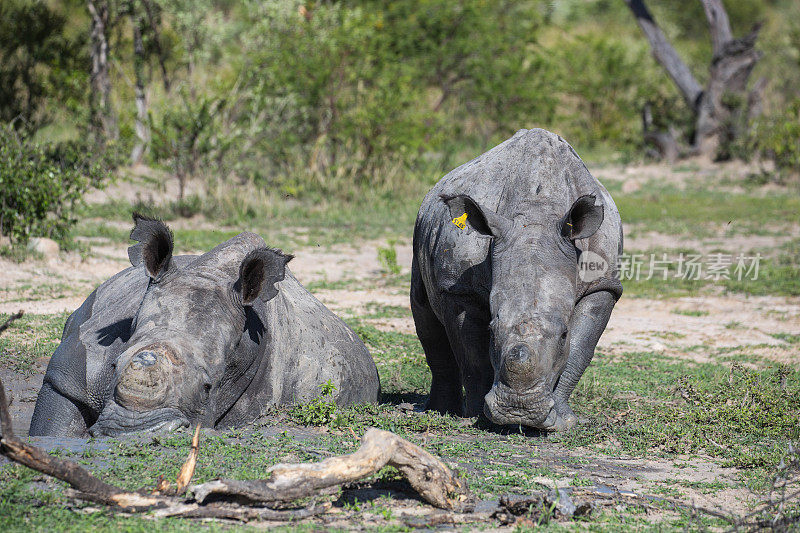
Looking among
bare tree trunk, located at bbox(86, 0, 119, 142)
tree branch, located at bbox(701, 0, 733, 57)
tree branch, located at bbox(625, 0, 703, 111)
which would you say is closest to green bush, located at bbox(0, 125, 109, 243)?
bare tree trunk, located at bbox(86, 0, 119, 142)

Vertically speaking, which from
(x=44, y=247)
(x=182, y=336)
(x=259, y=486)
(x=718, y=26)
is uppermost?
(x=718, y=26)

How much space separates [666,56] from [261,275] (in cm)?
2068

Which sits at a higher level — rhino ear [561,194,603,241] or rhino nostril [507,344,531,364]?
rhino ear [561,194,603,241]

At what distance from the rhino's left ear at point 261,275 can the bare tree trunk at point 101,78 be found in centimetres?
1249

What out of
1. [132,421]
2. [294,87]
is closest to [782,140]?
[294,87]

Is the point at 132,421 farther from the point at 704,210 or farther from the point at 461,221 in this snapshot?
the point at 704,210

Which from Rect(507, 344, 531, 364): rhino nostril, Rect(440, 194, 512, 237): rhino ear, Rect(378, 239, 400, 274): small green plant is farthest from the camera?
Rect(378, 239, 400, 274): small green plant

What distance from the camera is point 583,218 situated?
629 cm

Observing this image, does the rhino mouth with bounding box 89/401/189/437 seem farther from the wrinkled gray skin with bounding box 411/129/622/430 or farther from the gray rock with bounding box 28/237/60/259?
the gray rock with bounding box 28/237/60/259

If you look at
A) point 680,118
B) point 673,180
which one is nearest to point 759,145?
point 673,180

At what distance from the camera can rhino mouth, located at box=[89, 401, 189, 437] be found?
5285mm

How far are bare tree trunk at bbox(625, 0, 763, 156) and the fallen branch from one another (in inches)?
814

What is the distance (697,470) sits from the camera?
5.73 metres

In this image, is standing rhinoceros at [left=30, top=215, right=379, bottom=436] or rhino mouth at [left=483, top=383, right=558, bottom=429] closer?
standing rhinoceros at [left=30, top=215, right=379, bottom=436]
